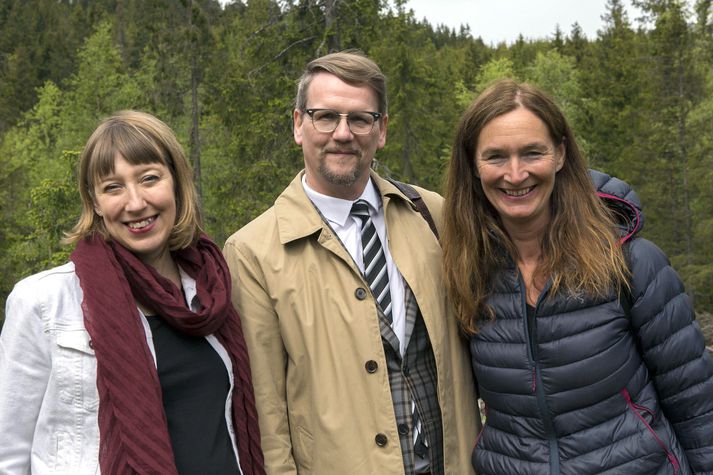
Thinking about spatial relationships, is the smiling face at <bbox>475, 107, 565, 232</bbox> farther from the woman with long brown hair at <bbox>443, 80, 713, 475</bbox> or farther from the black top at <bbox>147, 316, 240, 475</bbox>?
the black top at <bbox>147, 316, 240, 475</bbox>

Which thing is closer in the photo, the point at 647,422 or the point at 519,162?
the point at 647,422

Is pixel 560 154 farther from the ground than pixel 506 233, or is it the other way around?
pixel 560 154

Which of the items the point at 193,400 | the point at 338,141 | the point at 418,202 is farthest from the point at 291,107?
the point at 193,400

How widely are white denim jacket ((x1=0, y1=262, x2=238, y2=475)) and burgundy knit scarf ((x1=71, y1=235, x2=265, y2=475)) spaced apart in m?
0.06

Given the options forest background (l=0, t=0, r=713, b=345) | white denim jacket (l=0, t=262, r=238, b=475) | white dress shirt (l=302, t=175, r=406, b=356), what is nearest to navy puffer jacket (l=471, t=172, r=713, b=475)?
white dress shirt (l=302, t=175, r=406, b=356)

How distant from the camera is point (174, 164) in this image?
2865 millimetres

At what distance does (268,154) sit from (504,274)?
9454 mm

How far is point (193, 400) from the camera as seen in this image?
2693 mm

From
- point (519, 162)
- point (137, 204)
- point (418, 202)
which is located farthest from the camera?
Answer: point (418, 202)

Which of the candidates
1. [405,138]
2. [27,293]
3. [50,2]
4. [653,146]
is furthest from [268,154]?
[50,2]

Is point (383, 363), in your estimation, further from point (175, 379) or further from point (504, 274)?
point (175, 379)

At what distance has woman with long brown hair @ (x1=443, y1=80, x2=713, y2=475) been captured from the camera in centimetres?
272

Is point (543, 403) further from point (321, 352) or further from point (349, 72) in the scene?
point (349, 72)

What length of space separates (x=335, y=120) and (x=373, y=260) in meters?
0.65
